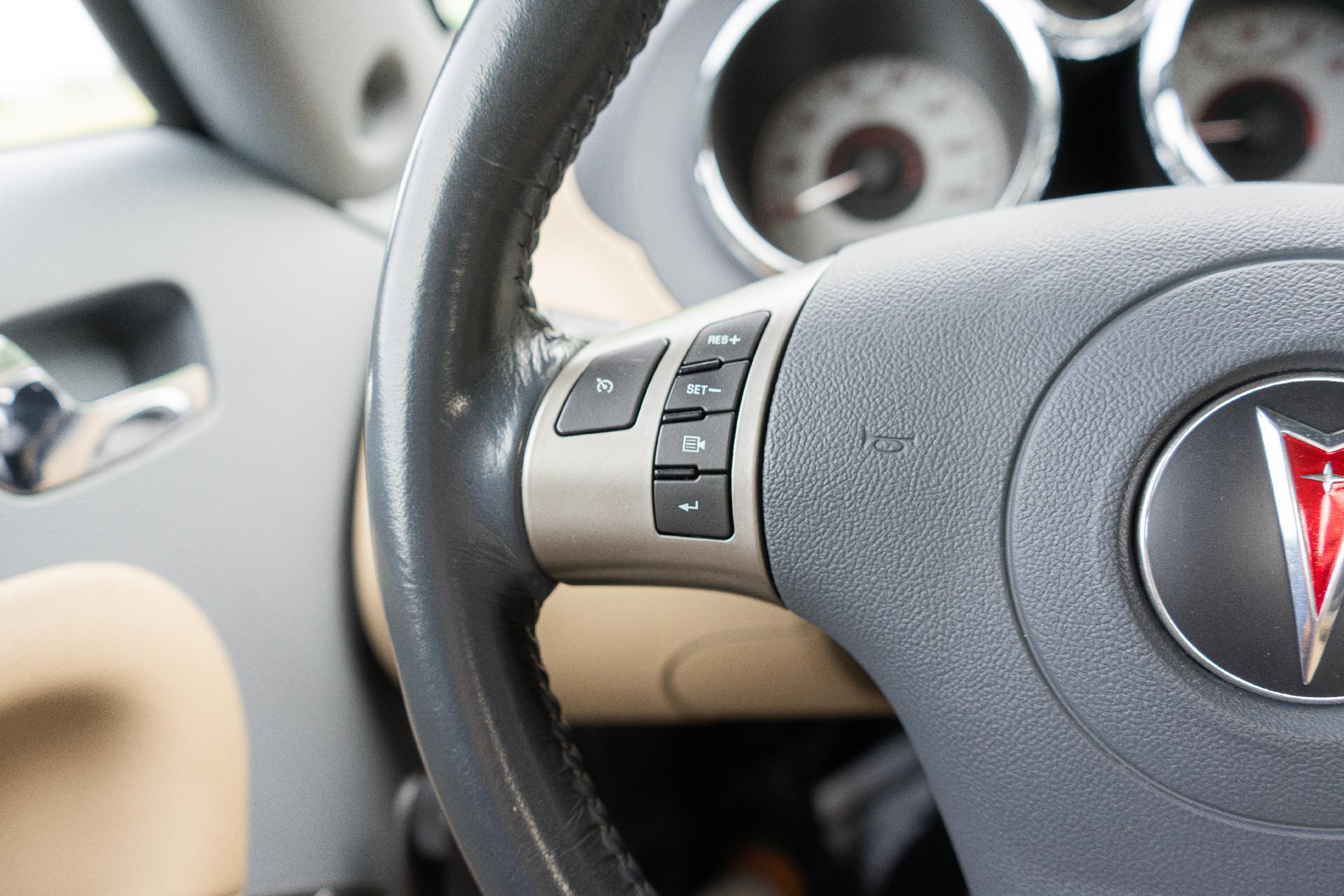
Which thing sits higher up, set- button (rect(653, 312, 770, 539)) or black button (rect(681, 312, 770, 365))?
black button (rect(681, 312, 770, 365))

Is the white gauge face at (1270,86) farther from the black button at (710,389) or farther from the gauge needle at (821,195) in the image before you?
the black button at (710,389)

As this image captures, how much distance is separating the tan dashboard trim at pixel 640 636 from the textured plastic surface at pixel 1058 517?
0.37 meters

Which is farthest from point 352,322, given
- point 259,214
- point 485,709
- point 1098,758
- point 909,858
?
point 909,858

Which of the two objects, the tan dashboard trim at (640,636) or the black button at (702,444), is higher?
the black button at (702,444)

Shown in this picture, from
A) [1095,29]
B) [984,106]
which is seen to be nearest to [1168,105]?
[1095,29]

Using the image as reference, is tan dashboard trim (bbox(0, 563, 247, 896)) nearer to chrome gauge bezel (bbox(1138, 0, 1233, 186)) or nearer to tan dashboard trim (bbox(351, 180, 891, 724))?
tan dashboard trim (bbox(351, 180, 891, 724))

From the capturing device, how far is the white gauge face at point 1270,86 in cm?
116

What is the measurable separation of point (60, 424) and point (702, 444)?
547 mm

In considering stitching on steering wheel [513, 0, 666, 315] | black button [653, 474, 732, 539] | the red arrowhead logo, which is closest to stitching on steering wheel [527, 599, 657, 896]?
black button [653, 474, 732, 539]

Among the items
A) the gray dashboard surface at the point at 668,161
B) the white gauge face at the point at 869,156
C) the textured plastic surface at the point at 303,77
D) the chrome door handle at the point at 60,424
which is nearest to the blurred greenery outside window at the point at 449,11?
the textured plastic surface at the point at 303,77

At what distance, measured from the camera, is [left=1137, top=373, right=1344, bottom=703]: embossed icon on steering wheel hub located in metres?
0.51

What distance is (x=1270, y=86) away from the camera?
119cm

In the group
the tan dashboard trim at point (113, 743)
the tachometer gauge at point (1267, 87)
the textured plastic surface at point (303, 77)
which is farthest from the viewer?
the tachometer gauge at point (1267, 87)

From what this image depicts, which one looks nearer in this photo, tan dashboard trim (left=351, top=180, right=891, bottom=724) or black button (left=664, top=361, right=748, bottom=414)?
black button (left=664, top=361, right=748, bottom=414)
